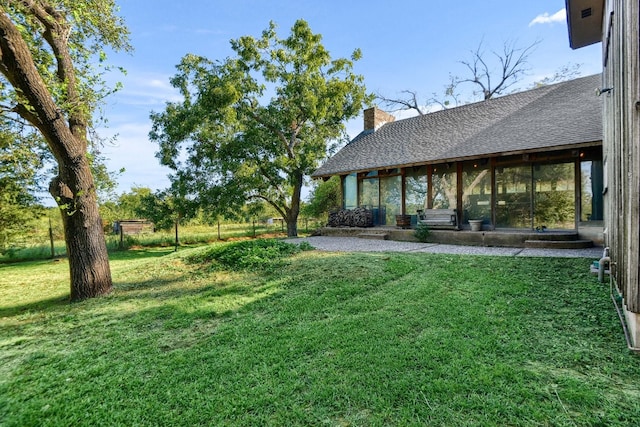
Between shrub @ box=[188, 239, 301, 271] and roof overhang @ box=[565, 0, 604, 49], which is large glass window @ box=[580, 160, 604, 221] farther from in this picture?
shrub @ box=[188, 239, 301, 271]

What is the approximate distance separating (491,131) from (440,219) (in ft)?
10.5

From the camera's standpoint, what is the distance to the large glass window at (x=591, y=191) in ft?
24.8

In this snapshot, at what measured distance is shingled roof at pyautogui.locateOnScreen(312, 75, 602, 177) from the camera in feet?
26.0

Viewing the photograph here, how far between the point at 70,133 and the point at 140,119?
1087cm

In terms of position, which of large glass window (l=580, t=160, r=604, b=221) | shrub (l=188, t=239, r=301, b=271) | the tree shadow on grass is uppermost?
large glass window (l=580, t=160, r=604, b=221)

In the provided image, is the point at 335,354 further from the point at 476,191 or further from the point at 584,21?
the point at 476,191

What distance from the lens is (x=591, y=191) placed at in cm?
771

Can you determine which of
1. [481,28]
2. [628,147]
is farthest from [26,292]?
[481,28]

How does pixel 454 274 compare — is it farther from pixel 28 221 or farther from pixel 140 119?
pixel 140 119

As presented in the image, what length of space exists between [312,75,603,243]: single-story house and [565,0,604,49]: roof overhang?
2021 millimetres

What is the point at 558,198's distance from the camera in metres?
8.20

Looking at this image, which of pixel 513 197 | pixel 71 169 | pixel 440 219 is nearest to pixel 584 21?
pixel 513 197

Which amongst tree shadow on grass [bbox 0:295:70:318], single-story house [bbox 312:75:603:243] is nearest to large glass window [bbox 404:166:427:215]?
single-story house [bbox 312:75:603:243]

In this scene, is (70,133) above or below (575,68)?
below
